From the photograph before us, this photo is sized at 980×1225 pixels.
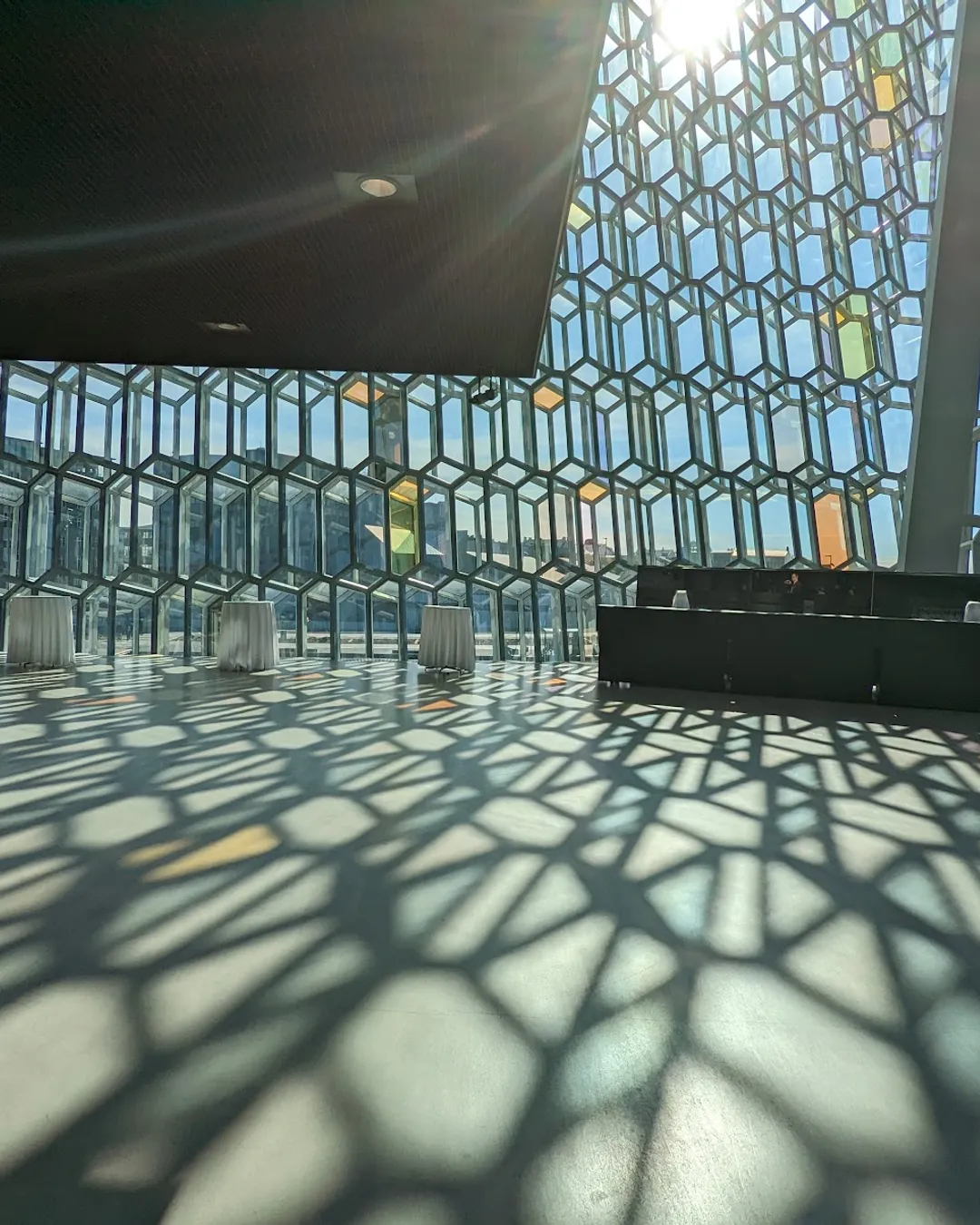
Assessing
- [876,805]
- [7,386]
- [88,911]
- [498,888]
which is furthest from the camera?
[7,386]

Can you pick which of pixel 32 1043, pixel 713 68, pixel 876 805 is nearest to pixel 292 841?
pixel 32 1043

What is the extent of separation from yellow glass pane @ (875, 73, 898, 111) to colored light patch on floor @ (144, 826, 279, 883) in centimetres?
1452

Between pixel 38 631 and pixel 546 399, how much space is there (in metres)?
6.25

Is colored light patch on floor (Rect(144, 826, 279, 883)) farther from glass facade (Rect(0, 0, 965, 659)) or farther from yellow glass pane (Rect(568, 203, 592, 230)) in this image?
yellow glass pane (Rect(568, 203, 592, 230))

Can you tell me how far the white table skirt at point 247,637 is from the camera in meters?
6.65

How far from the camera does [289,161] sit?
2.81 meters

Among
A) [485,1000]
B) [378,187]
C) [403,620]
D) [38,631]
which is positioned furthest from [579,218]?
[485,1000]

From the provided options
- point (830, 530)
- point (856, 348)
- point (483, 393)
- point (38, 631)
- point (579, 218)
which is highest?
point (579, 218)

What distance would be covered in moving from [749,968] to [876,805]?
146 centimetres

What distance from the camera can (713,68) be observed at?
1077cm

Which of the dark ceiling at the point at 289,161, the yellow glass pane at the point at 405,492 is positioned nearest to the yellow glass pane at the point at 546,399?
the yellow glass pane at the point at 405,492

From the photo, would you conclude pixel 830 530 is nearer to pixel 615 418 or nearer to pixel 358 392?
pixel 615 418

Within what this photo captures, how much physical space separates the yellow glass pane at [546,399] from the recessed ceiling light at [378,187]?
5.97 metres

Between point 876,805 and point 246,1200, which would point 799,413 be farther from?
point 246,1200
